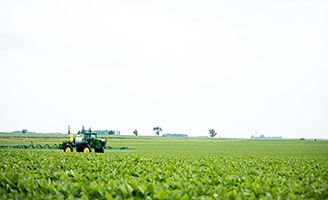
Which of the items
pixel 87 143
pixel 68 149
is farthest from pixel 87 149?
pixel 68 149

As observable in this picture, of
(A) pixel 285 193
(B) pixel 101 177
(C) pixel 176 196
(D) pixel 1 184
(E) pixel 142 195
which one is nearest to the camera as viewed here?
(C) pixel 176 196

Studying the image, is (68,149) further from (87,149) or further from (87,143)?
(87,149)

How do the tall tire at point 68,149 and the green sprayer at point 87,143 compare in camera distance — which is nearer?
the tall tire at point 68,149

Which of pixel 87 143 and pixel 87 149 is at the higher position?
pixel 87 143

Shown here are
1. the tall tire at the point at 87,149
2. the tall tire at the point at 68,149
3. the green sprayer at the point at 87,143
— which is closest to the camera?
the tall tire at the point at 87,149

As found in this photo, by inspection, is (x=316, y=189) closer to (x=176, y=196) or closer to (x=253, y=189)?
(x=253, y=189)

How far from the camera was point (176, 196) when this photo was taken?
6.52 metres

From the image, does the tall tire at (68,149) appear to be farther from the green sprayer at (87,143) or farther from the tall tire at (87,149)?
the tall tire at (87,149)

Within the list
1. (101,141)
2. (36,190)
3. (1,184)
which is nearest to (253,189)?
(36,190)

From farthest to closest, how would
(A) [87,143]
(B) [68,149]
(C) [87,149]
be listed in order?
(A) [87,143], (B) [68,149], (C) [87,149]

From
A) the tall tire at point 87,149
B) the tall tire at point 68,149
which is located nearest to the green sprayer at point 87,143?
the tall tire at point 68,149

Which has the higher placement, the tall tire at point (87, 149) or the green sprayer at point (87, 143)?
the green sprayer at point (87, 143)

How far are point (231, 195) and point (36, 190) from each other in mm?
3841

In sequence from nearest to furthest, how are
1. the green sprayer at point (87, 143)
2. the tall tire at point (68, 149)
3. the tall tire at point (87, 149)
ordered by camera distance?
1. the tall tire at point (87, 149)
2. the tall tire at point (68, 149)
3. the green sprayer at point (87, 143)
